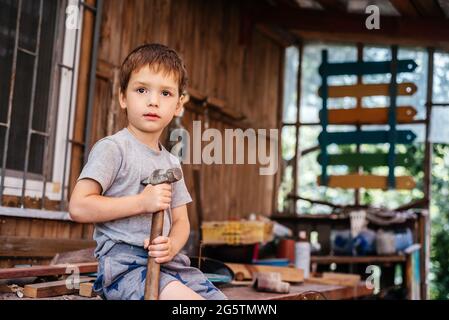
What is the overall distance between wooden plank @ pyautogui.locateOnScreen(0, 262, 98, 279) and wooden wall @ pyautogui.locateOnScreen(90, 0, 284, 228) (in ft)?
5.55

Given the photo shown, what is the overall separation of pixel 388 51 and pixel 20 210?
5.49 meters

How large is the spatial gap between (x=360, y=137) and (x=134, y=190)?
615cm

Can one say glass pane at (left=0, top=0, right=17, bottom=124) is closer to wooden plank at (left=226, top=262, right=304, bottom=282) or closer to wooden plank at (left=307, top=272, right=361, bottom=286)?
wooden plank at (left=226, top=262, right=304, bottom=282)

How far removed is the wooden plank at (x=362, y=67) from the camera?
7535mm

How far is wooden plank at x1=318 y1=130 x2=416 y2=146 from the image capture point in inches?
293

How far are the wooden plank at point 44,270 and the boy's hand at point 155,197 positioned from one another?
1.14 metres

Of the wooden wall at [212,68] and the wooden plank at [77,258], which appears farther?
the wooden wall at [212,68]

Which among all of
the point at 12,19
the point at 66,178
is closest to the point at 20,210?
the point at 66,178

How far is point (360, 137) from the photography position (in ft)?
25.2

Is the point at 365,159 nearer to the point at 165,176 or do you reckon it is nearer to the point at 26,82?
the point at 26,82

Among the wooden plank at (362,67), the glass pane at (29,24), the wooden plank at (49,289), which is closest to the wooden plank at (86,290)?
the wooden plank at (49,289)

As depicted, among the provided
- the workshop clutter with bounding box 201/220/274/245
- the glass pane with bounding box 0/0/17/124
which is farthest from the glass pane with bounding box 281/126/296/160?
the glass pane with bounding box 0/0/17/124

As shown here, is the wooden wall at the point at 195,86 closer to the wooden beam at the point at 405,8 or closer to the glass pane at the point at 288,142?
the glass pane at the point at 288,142

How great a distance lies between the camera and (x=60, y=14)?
4184mm
